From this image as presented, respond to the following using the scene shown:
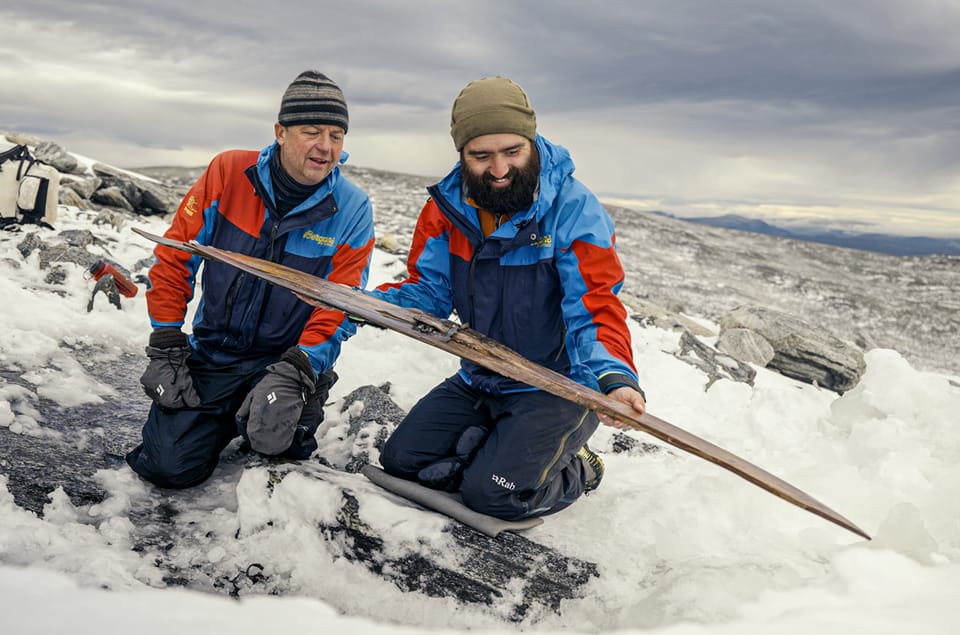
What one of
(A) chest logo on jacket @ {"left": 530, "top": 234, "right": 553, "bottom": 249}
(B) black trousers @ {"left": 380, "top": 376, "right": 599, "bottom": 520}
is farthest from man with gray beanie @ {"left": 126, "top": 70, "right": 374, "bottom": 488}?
(A) chest logo on jacket @ {"left": 530, "top": 234, "right": 553, "bottom": 249}

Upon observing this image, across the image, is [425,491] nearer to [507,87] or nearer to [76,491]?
[76,491]

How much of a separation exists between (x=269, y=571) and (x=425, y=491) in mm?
887

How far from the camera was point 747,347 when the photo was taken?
804 cm

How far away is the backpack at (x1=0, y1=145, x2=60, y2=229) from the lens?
7.55 metres

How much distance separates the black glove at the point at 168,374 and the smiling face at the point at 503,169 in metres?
2.02

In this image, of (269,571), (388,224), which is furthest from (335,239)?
(388,224)

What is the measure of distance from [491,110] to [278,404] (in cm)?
192

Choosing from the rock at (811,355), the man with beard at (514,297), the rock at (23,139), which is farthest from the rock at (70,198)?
the rock at (811,355)

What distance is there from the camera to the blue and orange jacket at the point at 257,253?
3.80m

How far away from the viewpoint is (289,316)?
13.1 feet

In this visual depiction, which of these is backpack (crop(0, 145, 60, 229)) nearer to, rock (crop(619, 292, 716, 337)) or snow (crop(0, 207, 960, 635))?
snow (crop(0, 207, 960, 635))

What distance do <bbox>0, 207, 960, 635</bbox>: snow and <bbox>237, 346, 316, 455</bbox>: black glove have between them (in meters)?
0.29

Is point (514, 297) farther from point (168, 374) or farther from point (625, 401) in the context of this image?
point (168, 374)

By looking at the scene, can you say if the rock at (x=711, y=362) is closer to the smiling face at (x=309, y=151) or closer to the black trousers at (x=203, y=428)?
the black trousers at (x=203, y=428)
